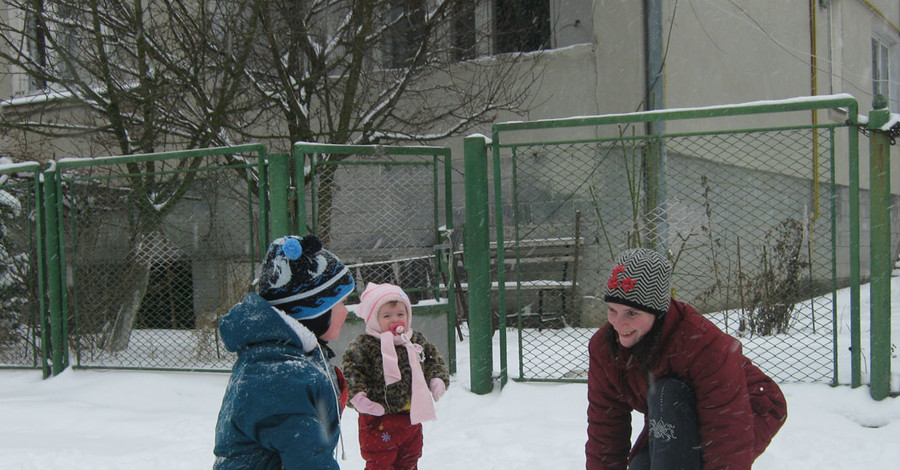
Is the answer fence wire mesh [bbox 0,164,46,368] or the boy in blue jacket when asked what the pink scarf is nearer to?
the boy in blue jacket

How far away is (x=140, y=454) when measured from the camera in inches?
168

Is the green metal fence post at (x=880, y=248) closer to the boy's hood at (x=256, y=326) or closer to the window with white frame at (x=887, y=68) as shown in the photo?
the boy's hood at (x=256, y=326)

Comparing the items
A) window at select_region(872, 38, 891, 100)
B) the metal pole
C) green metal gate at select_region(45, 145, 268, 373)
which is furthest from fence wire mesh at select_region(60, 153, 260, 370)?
window at select_region(872, 38, 891, 100)

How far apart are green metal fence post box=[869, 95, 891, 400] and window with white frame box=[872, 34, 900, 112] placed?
11185 mm

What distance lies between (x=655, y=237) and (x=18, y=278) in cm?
542

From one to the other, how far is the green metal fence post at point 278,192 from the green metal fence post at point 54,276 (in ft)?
6.72

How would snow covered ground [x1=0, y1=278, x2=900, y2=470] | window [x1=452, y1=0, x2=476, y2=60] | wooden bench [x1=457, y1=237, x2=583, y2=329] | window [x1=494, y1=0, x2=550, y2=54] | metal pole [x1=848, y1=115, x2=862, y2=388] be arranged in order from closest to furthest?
snow covered ground [x1=0, y1=278, x2=900, y2=470]
metal pole [x1=848, y1=115, x2=862, y2=388]
wooden bench [x1=457, y1=237, x2=583, y2=329]
window [x1=452, y1=0, x2=476, y2=60]
window [x1=494, y1=0, x2=550, y2=54]

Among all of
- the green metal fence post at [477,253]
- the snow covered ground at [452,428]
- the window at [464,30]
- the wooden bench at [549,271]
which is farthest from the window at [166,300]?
the window at [464,30]

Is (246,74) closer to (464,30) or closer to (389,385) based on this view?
(464,30)

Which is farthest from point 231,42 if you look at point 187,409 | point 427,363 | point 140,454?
point 427,363

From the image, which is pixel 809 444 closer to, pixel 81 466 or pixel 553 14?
pixel 81 466

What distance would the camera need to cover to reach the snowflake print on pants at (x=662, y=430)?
81.0 inches

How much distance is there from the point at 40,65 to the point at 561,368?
234 inches

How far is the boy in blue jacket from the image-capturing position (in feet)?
5.83
